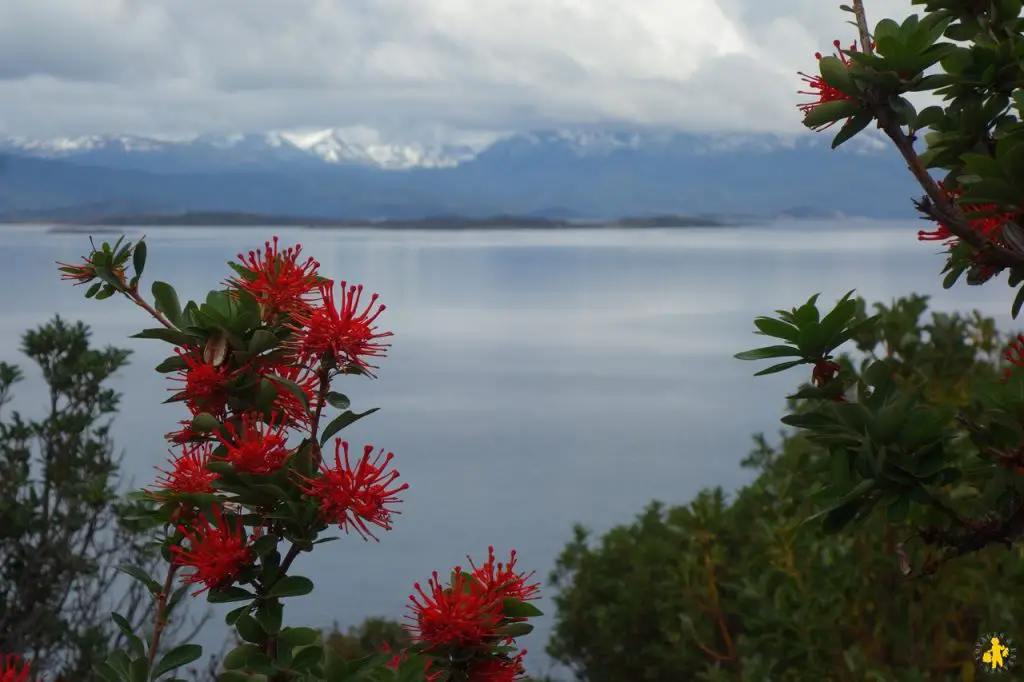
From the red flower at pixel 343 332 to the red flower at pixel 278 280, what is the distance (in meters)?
0.08

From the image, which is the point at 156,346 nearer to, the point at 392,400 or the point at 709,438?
the point at 392,400

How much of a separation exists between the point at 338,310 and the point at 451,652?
1.57 ft

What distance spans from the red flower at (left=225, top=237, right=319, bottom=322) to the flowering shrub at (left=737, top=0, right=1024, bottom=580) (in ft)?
2.03

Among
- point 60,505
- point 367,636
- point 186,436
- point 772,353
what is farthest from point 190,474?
point 367,636

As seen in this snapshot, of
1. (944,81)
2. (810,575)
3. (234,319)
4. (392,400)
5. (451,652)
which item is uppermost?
(944,81)

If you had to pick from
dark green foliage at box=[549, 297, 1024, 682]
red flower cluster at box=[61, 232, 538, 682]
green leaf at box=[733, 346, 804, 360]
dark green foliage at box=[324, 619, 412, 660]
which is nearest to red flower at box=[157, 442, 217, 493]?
red flower cluster at box=[61, 232, 538, 682]

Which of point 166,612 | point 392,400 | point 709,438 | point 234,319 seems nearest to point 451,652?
point 166,612

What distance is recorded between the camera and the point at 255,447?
4.72ft

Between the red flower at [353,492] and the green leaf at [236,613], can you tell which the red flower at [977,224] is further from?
the green leaf at [236,613]

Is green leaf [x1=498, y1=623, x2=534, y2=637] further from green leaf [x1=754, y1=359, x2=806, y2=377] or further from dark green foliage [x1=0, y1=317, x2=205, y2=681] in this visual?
dark green foliage [x1=0, y1=317, x2=205, y2=681]

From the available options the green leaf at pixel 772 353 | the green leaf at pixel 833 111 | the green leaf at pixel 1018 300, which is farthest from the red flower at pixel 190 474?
the green leaf at pixel 1018 300

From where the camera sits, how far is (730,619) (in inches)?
187

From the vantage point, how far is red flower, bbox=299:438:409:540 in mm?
1422

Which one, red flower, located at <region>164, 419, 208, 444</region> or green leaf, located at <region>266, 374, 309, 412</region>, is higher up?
green leaf, located at <region>266, 374, 309, 412</region>
